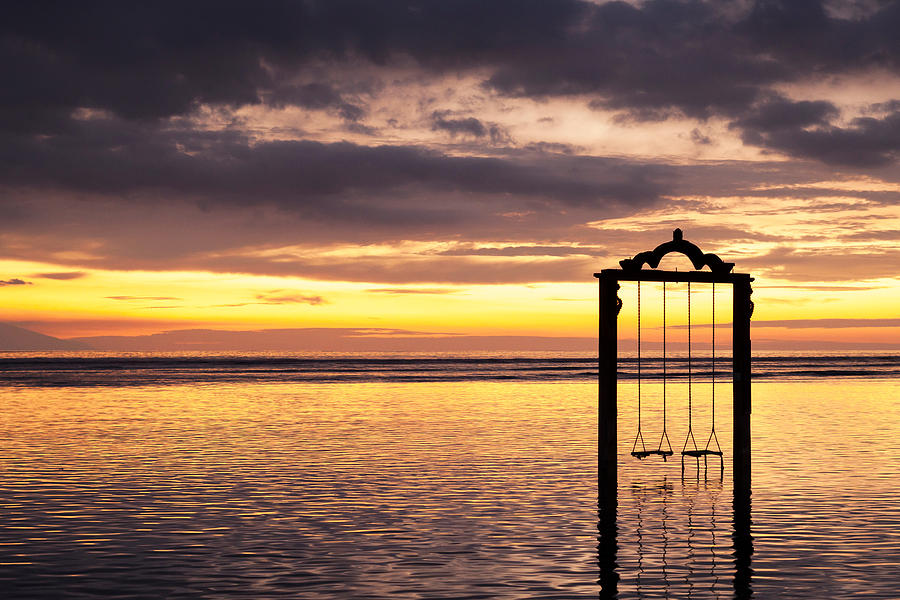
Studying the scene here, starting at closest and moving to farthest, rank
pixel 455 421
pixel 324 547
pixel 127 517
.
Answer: pixel 324 547, pixel 127 517, pixel 455 421

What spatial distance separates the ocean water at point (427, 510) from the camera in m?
11.2

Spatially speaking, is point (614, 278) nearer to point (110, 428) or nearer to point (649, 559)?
point (649, 559)

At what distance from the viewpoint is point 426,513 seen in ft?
50.2

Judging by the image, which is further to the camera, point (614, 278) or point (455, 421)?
point (455, 421)

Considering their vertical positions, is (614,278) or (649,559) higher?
(614,278)

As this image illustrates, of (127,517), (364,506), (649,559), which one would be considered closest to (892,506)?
(649,559)

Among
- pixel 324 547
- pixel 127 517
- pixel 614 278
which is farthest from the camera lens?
pixel 614 278

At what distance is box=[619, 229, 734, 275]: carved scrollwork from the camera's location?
63.1ft

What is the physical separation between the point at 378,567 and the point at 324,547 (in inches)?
51.9

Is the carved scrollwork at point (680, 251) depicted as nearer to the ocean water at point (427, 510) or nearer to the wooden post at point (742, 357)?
the wooden post at point (742, 357)

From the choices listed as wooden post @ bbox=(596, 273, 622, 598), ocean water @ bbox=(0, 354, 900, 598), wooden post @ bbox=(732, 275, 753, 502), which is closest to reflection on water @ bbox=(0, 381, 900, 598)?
ocean water @ bbox=(0, 354, 900, 598)

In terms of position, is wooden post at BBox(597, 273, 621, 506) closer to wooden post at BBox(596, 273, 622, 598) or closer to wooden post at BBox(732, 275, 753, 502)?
wooden post at BBox(596, 273, 622, 598)

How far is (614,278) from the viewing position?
19.2 meters

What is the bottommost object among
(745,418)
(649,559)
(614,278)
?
(649,559)
